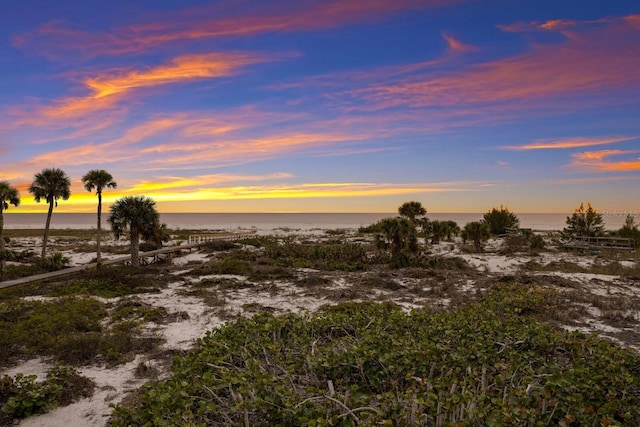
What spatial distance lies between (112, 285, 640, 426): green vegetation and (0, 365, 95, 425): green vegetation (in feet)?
6.28

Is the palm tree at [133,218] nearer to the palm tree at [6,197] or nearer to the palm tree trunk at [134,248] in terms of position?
the palm tree trunk at [134,248]

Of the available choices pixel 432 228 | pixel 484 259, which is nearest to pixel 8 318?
pixel 484 259

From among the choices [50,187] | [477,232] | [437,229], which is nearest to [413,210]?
[437,229]

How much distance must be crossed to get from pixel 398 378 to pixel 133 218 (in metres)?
23.3

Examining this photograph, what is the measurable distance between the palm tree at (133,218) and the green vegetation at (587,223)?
124ft

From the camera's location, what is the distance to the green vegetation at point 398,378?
13.4ft

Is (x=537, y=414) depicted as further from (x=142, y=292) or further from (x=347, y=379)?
(x=142, y=292)

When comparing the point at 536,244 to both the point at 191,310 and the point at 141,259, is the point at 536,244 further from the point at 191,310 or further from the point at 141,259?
the point at 141,259

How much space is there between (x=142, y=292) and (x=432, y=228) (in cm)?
3052

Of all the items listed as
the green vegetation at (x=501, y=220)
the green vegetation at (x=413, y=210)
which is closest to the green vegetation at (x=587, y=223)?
the green vegetation at (x=501, y=220)

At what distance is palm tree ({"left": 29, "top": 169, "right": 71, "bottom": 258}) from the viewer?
23.9 m

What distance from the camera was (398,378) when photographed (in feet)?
18.1

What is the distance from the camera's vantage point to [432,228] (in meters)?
39.4

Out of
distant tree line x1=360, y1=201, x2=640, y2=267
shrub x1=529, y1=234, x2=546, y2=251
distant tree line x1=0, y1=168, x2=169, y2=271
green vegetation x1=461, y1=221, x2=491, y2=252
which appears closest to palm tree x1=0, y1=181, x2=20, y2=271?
distant tree line x1=0, y1=168, x2=169, y2=271
